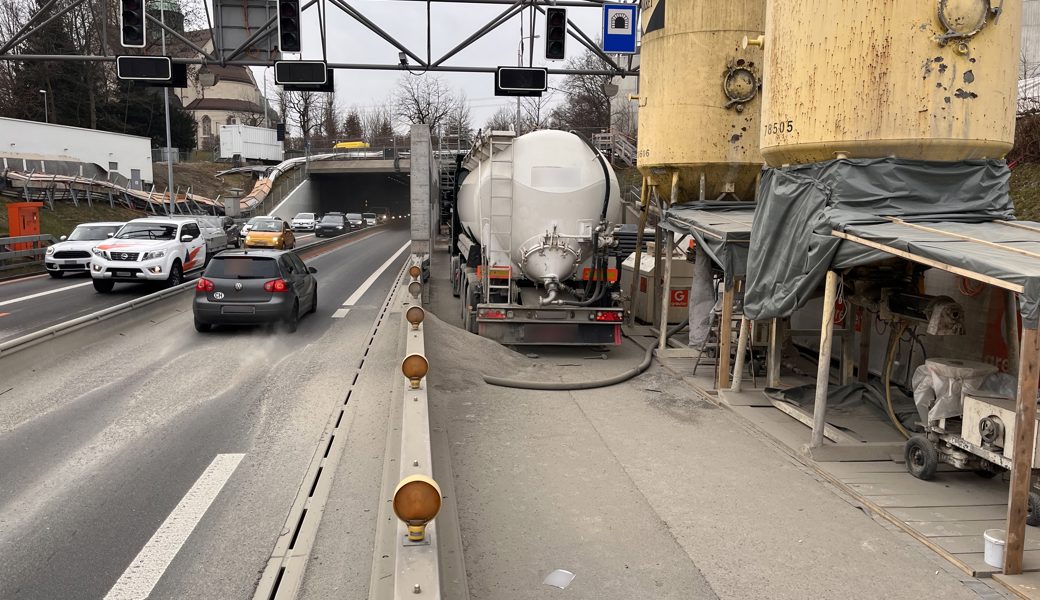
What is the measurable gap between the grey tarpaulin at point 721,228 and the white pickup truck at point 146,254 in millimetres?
13322

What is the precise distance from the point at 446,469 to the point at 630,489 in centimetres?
179

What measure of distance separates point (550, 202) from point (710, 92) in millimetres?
3235

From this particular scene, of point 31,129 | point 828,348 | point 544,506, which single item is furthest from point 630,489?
point 31,129

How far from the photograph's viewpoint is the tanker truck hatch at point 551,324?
13.6 m

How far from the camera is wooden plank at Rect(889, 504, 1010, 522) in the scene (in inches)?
265

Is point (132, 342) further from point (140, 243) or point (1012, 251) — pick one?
point (1012, 251)

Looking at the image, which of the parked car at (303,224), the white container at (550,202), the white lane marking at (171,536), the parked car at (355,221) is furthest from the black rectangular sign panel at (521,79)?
the parked car at (355,221)

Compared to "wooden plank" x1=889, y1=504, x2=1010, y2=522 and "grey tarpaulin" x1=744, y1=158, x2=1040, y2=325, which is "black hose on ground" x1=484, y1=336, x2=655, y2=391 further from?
"wooden plank" x1=889, y1=504, x2=1010, y2=522

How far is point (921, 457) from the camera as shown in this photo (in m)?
7.68

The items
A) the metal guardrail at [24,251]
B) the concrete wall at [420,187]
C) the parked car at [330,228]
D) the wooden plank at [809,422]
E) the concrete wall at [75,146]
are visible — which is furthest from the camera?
the parked car at [330,228]

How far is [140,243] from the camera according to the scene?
66.9 feet

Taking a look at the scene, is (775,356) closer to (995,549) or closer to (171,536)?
(995,549)

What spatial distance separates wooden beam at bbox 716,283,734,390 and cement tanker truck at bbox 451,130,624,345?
8.64 ft

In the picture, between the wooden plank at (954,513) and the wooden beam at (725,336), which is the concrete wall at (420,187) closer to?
the wooden beam at (725,336)
